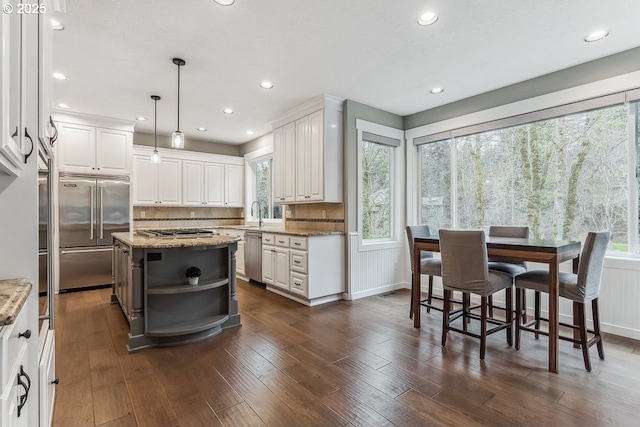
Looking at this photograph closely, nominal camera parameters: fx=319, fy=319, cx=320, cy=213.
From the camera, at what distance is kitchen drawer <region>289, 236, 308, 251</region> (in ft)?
13.2

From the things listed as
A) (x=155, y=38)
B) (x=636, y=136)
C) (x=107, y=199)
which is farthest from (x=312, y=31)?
(x=107, y=199)

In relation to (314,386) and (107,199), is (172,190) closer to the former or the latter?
(107,199)

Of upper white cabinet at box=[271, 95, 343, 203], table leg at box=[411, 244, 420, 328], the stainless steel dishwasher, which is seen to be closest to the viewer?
table leg at box=[411, 244, 420, 328]

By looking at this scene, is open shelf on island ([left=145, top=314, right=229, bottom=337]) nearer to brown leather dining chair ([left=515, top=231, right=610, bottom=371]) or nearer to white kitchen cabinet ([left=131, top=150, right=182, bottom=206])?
brown leather dining chair ([left=515, top=231, right=610, bottom=371])

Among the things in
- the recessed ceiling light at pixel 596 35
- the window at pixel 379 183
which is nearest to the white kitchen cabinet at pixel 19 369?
the window at pixel 379 183

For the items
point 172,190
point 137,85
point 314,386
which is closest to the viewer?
point 314,386

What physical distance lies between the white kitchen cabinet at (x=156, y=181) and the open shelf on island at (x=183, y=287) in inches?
131

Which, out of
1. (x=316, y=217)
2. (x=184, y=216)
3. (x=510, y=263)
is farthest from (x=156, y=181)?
(x=510, y=263)

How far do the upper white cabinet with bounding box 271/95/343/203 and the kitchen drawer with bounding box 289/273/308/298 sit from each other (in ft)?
3.41

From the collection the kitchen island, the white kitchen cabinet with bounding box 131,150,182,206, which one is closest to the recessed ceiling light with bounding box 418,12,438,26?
the kitchen island

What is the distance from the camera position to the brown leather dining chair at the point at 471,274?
8.56 feet

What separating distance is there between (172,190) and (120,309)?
2756 mm

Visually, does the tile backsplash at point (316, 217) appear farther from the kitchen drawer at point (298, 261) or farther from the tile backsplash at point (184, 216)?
the tile backsplash at point (184, 216)

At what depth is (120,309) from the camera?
3887mm
